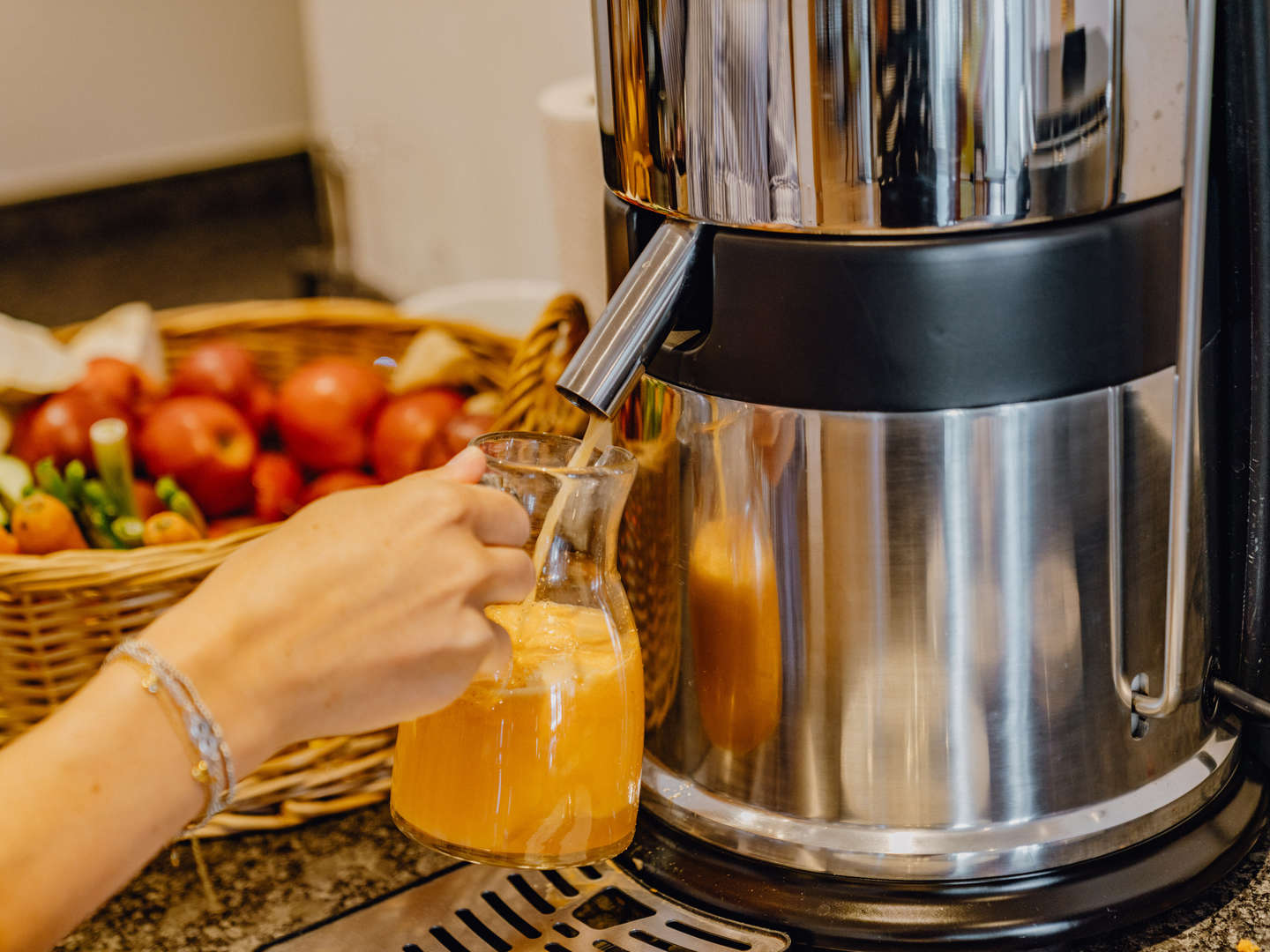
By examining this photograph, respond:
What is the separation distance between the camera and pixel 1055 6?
45 cm

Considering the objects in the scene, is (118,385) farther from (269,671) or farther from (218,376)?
(269,671)

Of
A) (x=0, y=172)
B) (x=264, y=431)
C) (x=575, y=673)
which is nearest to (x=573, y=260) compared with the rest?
(x=264, y=431)

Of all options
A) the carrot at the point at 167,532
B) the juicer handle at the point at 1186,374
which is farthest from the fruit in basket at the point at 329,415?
the juicer handle at the point at 1186,374

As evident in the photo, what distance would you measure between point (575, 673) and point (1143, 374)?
24cm

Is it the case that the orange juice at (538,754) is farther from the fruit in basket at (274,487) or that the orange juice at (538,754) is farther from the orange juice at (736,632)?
the fruit in basket at (274,487)

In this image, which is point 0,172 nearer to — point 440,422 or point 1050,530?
point 440,422

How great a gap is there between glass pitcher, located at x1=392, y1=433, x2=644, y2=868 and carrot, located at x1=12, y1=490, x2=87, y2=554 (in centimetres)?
30

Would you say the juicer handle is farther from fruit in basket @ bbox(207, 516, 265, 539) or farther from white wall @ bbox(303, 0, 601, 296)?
white wall @ bbox(303, 0, 601, 296)

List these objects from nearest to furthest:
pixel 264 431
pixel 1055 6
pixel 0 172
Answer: pixel 1055 6
pixel 264 431
pixel 0 172

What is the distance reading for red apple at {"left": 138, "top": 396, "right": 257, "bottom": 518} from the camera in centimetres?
86

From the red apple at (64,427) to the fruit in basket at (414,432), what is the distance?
6.8 inches

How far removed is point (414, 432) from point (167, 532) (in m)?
0.16

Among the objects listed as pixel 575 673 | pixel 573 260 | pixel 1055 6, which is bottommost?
pixel 575 673

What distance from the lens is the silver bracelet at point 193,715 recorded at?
1.45 feet
